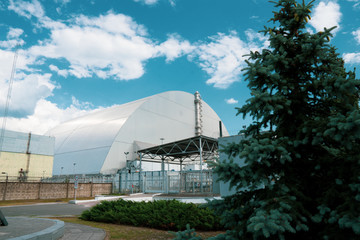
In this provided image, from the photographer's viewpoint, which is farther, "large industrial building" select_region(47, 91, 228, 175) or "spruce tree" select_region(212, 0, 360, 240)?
"large industrial building" select_region(47, 91, 228, 175)

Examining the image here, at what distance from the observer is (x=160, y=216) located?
30.8 ft

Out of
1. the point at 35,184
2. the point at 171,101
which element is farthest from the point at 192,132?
the point at 35,184

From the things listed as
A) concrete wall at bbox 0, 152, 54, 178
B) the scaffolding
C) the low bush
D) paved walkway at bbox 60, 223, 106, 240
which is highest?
concrete wall at bbox 0, 152, 54, 178

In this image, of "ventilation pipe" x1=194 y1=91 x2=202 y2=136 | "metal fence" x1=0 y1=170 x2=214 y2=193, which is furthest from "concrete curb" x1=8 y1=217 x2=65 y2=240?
"ventilation pipe" x1=194 y1=91 x2=202 y2=136

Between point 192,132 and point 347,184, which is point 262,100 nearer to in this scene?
point 347,184

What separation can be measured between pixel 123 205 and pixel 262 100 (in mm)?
10217

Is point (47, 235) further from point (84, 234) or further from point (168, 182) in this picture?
point (168, 182)

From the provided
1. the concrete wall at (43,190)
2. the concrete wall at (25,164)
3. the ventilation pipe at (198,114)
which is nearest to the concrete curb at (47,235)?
the concrete wall at (43,190)

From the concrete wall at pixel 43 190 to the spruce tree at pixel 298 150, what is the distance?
31256 millimetres

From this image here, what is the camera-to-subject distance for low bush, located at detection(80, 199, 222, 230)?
881cm

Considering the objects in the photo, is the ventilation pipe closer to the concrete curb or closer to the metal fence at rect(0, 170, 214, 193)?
the metal fence at rect(0, 170, 214, 193)

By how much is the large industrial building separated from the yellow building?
387cm

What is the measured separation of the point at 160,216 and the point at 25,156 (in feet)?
147

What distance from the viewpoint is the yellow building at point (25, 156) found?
43125mm
